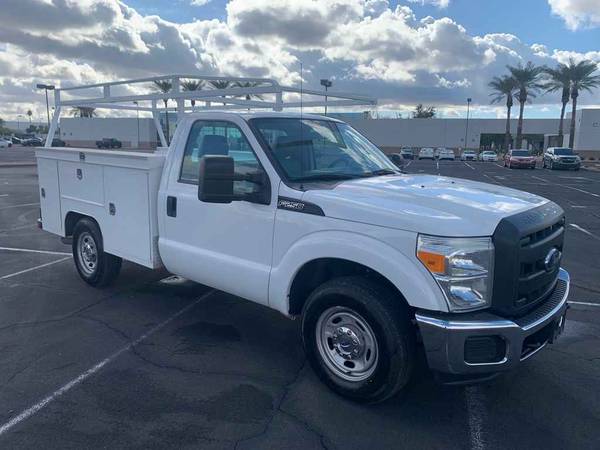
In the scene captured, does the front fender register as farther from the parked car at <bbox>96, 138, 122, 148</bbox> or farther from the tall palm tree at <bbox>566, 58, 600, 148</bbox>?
the tall palm tree at <bbox>566, 58, 600, 148</bbox>

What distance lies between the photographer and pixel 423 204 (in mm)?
3420

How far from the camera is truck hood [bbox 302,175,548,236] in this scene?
125 inches

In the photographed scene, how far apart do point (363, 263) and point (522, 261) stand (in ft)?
3.27

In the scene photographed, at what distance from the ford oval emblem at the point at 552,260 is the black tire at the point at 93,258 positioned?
4.63m

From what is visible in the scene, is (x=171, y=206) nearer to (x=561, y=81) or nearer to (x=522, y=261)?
(x=522, y=261)

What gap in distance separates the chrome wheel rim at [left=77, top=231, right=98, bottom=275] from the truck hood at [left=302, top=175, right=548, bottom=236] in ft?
11.5

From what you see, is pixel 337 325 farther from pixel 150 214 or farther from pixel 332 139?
pixel 150 214

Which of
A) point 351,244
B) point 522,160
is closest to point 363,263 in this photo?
point 351,244

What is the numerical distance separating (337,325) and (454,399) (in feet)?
3.49

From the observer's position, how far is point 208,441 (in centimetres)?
325

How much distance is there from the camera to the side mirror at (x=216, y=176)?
362 centimetres

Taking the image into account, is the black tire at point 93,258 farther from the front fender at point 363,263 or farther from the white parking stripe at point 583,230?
the white parking stripe at point 583,230

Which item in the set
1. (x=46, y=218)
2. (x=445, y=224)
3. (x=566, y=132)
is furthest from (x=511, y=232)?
(x=566, y=132)

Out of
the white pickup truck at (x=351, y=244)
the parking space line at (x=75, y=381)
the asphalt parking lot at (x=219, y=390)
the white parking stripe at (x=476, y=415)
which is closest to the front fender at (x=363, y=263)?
the white pickup truck at (x=351, y=244)
